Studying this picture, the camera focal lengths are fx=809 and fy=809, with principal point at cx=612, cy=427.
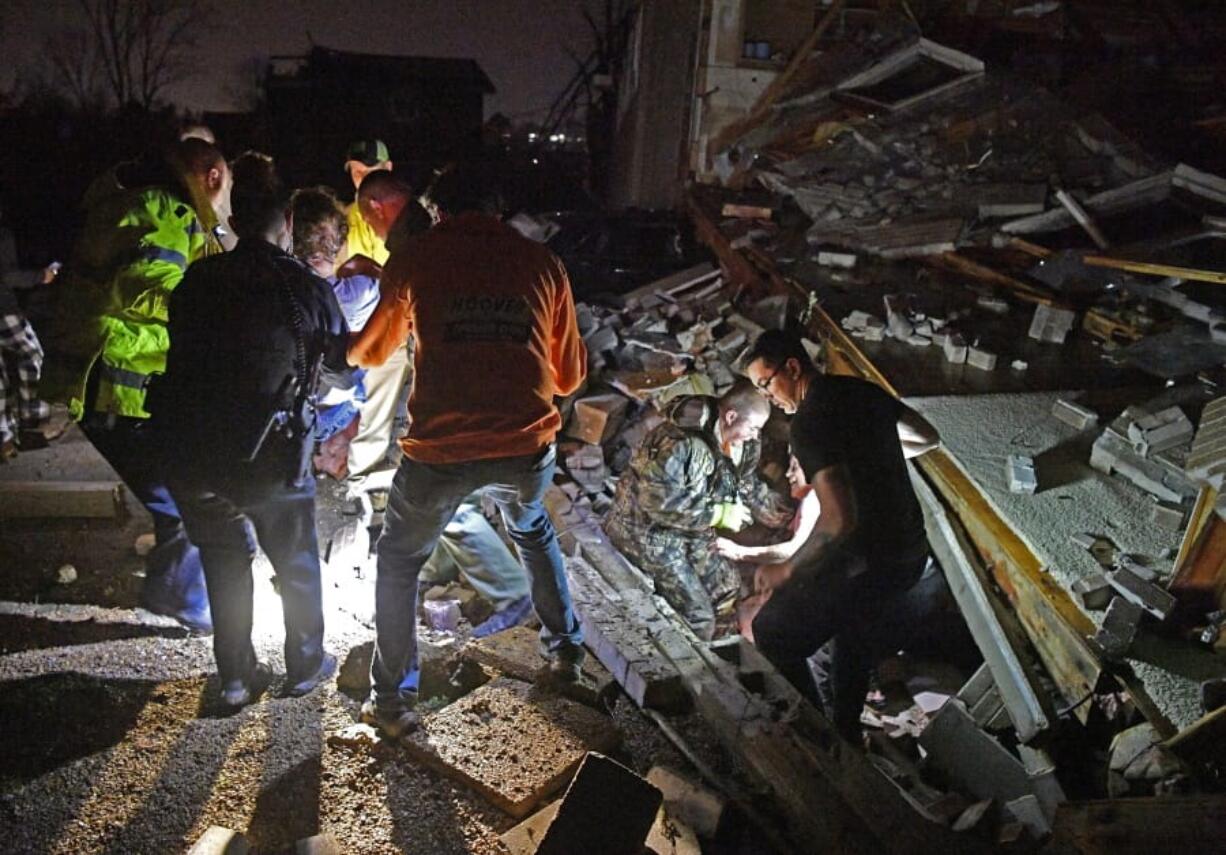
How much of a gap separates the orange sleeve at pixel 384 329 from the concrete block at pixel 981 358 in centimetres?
387

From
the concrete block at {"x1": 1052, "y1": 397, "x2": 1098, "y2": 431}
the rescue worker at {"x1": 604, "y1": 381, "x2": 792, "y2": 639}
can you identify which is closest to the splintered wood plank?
the rescue worker at {"x1": 604, "y1": 381, "x2": 792, "y2": 639}

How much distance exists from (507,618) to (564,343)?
1.44 metres

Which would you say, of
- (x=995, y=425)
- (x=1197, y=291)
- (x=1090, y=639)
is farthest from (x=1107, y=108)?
(x=1090, y=639)

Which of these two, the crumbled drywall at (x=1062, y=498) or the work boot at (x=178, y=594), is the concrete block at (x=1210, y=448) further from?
the work boot at (x=178, y=594)

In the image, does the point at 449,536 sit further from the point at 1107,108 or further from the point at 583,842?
the point at 1107,108

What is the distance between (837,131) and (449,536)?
7.83m

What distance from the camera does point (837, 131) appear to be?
9562 mm

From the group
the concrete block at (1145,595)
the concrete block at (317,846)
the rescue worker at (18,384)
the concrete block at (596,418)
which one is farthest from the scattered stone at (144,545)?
the concrete block at (1145,595)

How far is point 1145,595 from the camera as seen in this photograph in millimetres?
3182

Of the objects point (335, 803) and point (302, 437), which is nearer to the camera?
point (335, 803)

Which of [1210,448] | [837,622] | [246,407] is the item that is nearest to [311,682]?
[246,407]

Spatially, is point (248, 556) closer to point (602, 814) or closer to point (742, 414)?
point (602, 814)

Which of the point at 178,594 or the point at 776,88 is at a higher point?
the point at 776,88

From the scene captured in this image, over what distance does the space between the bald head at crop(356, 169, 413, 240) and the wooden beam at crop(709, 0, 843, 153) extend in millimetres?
7624
